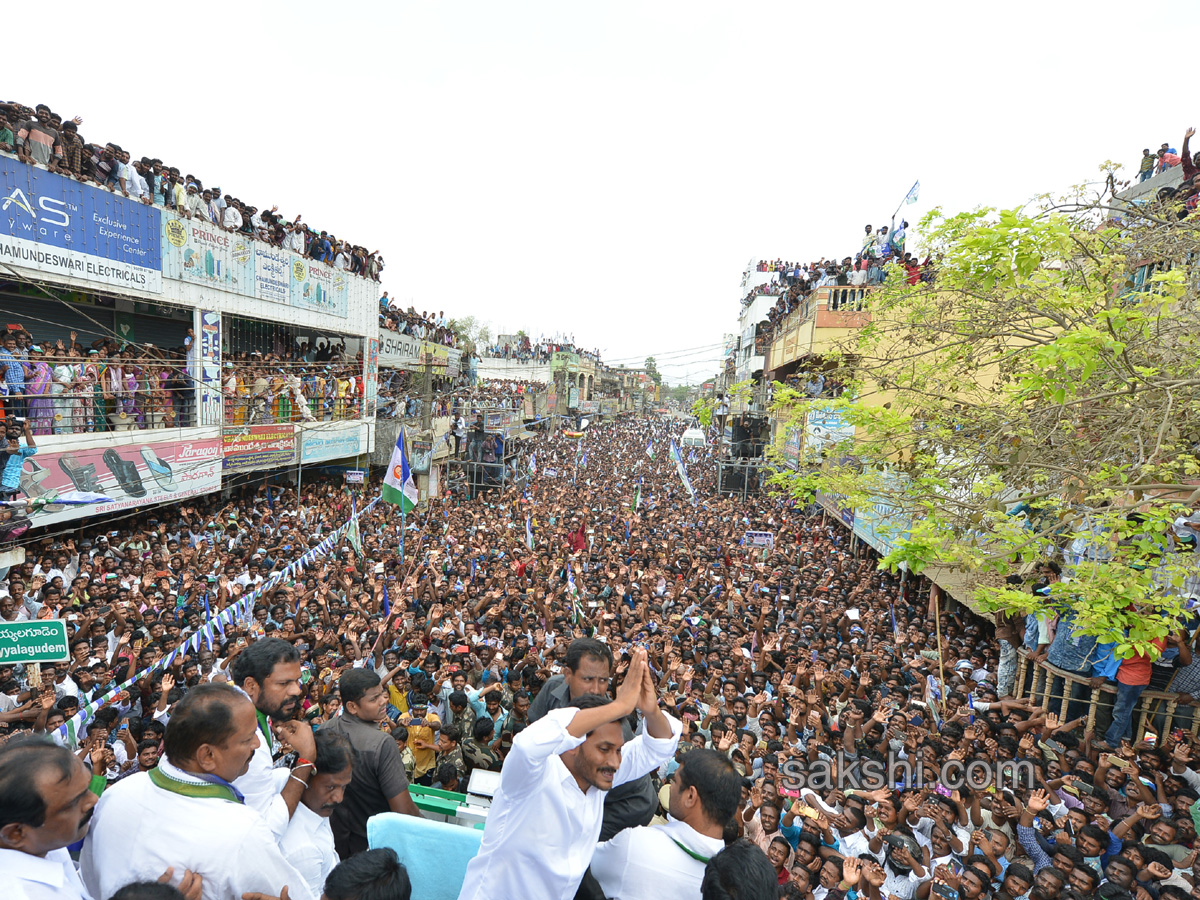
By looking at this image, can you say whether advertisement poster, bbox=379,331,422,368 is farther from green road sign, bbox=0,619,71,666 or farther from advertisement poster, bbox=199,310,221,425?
green road sign, bbox=0,619,71,666

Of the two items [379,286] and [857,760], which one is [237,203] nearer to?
[379,286]

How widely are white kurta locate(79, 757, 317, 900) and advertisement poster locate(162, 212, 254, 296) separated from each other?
569 inches

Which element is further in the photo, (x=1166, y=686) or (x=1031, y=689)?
(x=1031, y=689)

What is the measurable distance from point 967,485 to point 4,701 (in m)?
8.89

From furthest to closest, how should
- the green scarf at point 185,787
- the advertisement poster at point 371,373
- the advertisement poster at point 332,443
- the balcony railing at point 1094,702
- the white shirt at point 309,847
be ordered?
the advertisement poster at point 371,373 < the advertisement poster at point 332,443 < the balcony railing at point 1094,702 < the white shirt at point 309,847 < the green scarf at point 185,787

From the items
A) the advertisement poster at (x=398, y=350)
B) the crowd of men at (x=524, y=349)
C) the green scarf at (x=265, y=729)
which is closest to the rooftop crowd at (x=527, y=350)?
the crowd of men at (x=524, y=349)

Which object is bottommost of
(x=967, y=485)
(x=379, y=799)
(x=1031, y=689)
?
(x=1031, y=689)

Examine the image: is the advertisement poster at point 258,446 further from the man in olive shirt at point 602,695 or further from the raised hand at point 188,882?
the raised hand at point 188,882

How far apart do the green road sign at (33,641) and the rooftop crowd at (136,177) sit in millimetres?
9374

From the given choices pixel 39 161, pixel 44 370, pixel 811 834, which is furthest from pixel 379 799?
pixel 39 161

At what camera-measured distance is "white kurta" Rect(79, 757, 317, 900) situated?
74.2 inches

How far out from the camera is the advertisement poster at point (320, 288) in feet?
59.1

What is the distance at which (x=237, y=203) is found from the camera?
15.8m

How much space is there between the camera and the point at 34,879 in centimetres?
170
